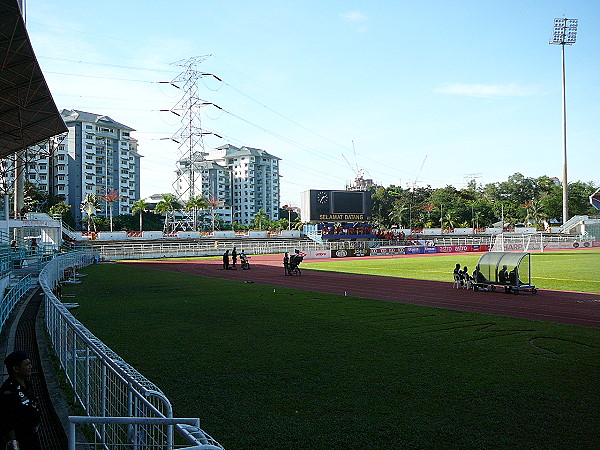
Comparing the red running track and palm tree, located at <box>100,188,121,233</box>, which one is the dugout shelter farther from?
palm tree, located at <box>100,188,121,233</box>

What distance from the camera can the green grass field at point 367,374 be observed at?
6637 mm

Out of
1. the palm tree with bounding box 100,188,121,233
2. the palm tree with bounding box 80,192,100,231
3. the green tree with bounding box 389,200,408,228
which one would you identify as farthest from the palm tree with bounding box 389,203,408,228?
the palm tree with bounding box 80,192,100,231

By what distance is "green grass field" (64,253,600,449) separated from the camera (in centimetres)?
664

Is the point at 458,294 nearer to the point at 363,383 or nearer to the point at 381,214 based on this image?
the point at 363,383

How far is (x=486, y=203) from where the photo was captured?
125 m

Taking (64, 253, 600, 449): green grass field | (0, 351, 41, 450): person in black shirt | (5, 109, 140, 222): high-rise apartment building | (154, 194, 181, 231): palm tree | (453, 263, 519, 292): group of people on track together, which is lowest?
(64, 253, 600, 449): green grass field

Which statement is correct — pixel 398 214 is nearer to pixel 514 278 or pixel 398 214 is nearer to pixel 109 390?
pixel 514 278

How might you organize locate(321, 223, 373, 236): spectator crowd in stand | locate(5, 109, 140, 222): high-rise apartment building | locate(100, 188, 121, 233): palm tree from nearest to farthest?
locate(321, 223, 373, 236): spectator crowd in stand < locate(100, 188, 121, 233): palm tree < locate(5, 109, 140, 222): high-rise apartment building

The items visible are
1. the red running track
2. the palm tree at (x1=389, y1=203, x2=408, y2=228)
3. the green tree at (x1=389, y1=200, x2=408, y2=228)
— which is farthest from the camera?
the green tree at (x1=389, y1=200, x2=408, y2=228)

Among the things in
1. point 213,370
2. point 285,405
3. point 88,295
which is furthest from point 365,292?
point 285,405

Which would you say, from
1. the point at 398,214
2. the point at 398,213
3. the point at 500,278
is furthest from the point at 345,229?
the point at 398,213

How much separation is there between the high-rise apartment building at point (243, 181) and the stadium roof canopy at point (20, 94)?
108440 millimetres

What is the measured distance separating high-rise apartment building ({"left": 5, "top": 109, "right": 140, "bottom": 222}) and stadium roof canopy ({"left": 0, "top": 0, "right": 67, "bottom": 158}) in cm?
6034

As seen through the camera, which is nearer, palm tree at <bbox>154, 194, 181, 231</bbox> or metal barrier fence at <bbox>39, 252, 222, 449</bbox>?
metal barrier fence at <bbox>39, 252, 222, 449</bbox>
